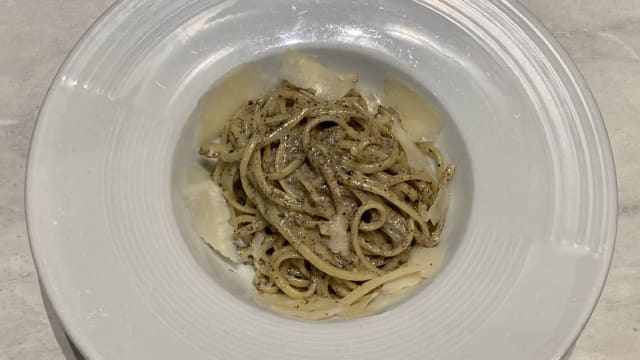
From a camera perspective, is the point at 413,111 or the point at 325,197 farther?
the point at 413,111

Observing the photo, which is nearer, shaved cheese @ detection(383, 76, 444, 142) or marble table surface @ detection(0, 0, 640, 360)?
marble table surface @ detection(0, 0, 640, 360)

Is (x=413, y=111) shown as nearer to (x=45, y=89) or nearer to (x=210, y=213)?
(x=210, y=213)

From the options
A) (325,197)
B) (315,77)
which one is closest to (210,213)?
(325,197)

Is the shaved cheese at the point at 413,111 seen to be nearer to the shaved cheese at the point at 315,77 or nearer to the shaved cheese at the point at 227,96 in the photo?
the shaved cheese at the point at 315,77

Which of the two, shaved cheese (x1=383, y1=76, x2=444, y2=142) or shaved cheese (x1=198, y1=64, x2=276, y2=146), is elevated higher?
shaved cheese (x1=383, y1=76, x2=444, y2=142)

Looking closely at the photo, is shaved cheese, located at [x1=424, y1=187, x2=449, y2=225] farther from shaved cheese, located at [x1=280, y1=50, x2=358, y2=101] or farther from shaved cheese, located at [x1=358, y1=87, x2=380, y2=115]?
shaved cheese, located at [x1=280, y1=50, x2=358, y2=101]

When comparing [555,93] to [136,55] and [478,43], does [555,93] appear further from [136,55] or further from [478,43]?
[136,55]

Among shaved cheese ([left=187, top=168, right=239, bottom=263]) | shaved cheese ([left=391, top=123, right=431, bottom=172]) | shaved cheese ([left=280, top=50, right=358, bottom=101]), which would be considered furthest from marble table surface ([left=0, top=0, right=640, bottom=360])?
shaved cheese ([left=280, top=50, right=358, bottom=101])
